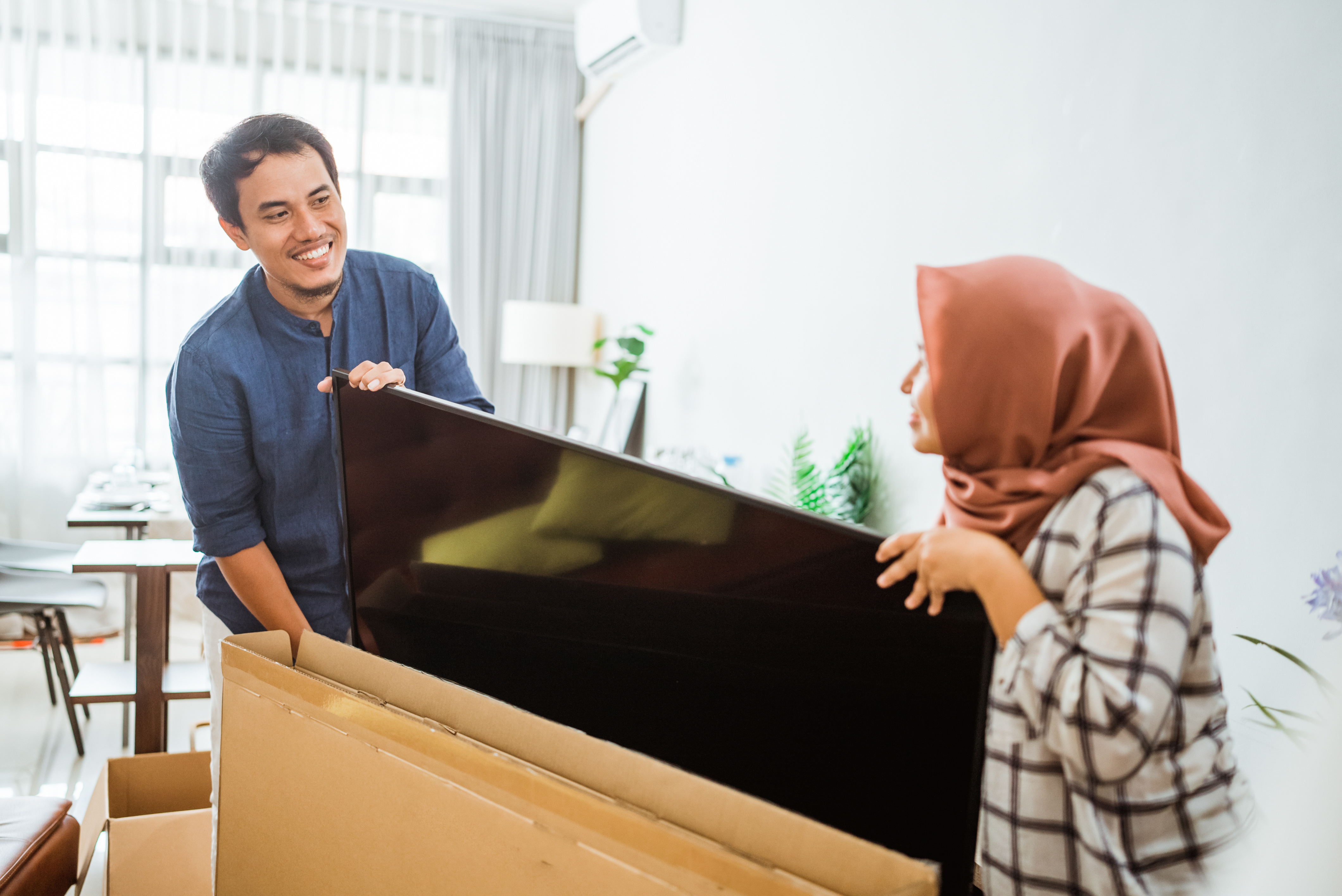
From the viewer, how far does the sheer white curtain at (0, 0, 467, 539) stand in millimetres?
4246

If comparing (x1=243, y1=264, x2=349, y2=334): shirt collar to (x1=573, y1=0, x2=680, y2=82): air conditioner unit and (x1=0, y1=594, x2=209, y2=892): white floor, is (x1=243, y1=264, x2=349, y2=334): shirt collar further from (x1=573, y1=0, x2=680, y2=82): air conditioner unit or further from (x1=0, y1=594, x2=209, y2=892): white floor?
(x1=573, y1=0, x2=680, y2=82): air conditioner unit

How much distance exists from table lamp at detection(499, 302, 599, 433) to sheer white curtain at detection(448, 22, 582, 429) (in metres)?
0.61

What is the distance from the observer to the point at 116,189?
4348 millimetres

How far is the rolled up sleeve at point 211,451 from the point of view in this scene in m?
1.27

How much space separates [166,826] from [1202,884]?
1427 millimetres

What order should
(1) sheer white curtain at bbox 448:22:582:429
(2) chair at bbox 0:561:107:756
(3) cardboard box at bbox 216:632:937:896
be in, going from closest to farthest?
1. (3) cardboard box at bbox 216:632:937:896
2. (2) chair at bbox 0:561:107:756
3. (1) sheer white curtain at bbox 448:22:582:429

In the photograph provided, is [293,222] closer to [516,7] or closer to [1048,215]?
[1048,215]

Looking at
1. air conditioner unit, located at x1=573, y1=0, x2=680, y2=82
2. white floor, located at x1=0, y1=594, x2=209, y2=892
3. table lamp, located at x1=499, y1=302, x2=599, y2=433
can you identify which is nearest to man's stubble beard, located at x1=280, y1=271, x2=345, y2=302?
white floor, located at x1=0, y1=594, x2=209, y2=892

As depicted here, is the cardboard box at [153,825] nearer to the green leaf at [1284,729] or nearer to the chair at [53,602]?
the chair at [53,602]

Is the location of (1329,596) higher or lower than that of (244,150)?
lower

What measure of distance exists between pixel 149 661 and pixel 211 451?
1.13 m

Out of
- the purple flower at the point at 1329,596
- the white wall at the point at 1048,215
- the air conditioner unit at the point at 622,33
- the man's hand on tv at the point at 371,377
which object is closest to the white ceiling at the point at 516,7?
the air conditioner unit at the point at 622,33

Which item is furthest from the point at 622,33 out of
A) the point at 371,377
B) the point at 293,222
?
the point at 371,377

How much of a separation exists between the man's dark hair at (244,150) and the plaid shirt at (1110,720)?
1.18 meters
